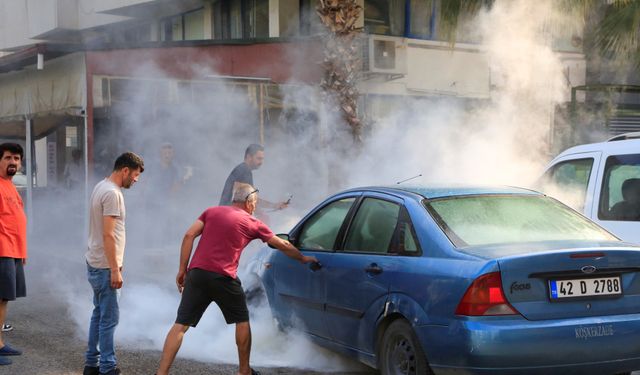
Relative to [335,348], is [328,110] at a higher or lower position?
higher

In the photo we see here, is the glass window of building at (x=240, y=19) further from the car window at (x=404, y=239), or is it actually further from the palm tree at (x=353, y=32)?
the car window at (x=404, y=239)

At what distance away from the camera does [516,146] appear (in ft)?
48.2

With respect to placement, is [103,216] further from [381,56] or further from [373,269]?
[381,56]

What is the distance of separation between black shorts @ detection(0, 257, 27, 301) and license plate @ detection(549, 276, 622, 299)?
13.6 feet

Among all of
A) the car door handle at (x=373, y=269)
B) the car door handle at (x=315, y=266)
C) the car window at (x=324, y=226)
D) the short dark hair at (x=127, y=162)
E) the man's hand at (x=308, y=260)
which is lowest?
the car door handle at (x=315, y=266)

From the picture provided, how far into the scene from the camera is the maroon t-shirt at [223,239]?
16.8 feet

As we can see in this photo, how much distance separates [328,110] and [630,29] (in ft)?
16.5

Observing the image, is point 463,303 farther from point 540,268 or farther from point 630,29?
point 630,29

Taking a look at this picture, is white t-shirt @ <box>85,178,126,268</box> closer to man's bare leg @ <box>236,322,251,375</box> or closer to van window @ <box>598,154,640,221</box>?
man's bare leg @ <box>236,322,251,375</box>

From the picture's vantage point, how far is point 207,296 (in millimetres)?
5160

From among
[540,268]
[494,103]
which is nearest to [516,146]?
[494,103]

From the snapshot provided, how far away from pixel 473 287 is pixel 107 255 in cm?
249

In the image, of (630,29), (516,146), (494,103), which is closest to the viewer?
(630,29)

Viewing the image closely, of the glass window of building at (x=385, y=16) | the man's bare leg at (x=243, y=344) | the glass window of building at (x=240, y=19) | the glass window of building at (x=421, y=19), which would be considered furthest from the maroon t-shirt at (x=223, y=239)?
the glass window of building at (x=421, y=19)
